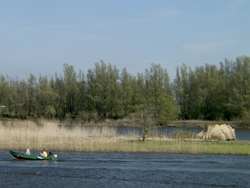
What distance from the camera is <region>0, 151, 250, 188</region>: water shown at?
1934 cm

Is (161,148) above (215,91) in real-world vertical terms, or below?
below

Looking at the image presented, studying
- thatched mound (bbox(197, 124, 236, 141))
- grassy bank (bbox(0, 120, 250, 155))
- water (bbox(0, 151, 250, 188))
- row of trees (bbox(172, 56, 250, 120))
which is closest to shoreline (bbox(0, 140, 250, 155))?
grassy bank (bbox(0, 120, 250, 155))

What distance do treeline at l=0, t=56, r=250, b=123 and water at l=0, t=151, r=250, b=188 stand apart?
50342mm

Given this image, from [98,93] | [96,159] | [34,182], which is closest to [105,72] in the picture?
[98,93]

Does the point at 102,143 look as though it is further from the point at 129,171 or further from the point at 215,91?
the point at 215,91

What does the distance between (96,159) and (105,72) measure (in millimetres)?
61609

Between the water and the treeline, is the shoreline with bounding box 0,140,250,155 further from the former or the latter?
the treeline

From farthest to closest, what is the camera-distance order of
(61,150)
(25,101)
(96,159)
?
(25,101), (61,150), (96,159)

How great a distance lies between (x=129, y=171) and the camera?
22.1m

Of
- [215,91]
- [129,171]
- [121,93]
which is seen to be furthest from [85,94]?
[129,171]

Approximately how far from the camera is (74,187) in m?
18.8

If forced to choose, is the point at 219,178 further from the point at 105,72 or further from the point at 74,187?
the point at 105,72

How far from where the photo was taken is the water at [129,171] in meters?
19.3

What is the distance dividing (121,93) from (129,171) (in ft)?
201
